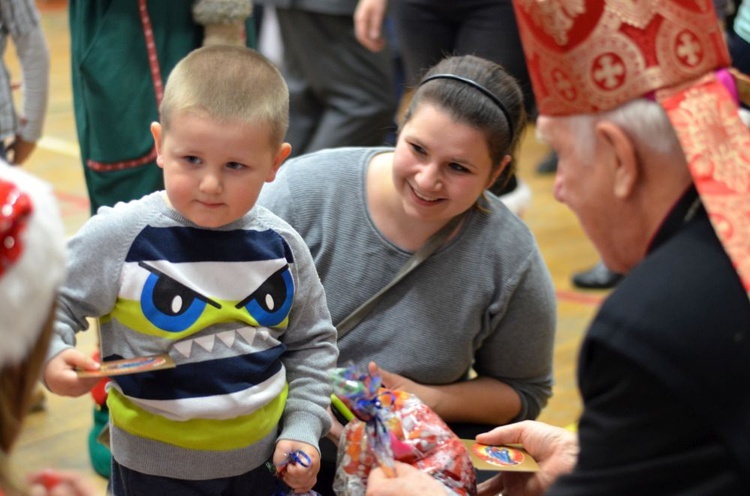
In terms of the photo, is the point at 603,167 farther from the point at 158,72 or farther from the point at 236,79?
the point at 158,72

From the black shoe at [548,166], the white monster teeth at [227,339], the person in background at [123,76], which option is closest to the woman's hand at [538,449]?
the white monster teeth at [227,339]

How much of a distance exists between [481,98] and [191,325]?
0.82m

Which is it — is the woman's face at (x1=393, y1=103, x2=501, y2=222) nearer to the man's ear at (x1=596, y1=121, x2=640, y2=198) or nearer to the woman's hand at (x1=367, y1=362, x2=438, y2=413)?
the woman's hand at (x1=367, y1=362, x2=438, y2=413)

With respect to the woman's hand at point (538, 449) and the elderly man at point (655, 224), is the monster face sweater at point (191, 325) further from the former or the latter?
the elderly man at point (655, 224)

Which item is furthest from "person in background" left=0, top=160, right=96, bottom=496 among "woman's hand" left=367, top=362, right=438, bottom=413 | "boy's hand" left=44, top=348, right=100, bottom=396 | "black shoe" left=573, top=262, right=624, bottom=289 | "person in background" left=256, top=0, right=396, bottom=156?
"black shoe" left=573, top=262, right=624, bottom=289

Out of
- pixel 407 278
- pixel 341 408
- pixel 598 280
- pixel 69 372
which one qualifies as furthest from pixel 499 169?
pixel 598 280

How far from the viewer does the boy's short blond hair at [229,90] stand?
1.72m

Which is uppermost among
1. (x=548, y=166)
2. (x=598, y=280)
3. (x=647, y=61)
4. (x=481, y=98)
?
(x=647, y=61)

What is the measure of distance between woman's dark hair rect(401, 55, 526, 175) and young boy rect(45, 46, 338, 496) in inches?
19.5

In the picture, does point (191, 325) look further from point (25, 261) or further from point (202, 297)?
point (25, 261)

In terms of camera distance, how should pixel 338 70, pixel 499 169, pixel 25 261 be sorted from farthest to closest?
pixel 338 70 → pixel 499 169 → pixel 25 261

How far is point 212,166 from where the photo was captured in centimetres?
171

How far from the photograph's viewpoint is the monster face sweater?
1.71 m

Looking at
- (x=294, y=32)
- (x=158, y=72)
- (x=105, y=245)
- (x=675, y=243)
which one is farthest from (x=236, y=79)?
(x=294, y=32)
